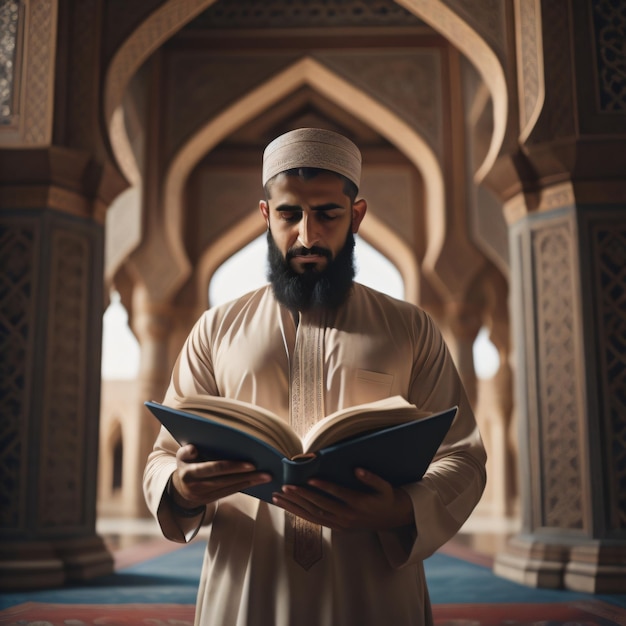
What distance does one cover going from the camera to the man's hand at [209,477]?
52.9 inches

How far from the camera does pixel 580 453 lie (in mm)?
4379

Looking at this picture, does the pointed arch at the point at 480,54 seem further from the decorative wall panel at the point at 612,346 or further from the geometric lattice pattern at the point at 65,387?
the geometric lattice pattern at the point at 65,387

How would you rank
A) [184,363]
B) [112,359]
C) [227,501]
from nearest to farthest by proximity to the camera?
[227,501] < [184,363] < [112,359]

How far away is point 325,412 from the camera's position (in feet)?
5.18

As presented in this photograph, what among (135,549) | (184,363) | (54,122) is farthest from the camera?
(135,549)

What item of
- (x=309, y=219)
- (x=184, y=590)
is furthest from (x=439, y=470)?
(x=184, y=590)

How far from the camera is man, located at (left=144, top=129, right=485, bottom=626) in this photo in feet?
4.66

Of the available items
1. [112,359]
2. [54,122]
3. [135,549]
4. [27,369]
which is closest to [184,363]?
[27,369]

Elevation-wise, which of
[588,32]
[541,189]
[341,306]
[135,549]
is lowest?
[135,549]

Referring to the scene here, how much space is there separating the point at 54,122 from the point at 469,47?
266 cm

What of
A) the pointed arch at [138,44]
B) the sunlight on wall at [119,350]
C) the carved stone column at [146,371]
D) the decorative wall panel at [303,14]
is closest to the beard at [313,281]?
the pointed arch at [138,44]

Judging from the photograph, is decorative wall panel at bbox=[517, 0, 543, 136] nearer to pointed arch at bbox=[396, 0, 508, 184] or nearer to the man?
pointed arch at bbox=[396, 0, 508, 184]

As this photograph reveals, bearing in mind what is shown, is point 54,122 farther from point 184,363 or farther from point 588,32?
point 184,363

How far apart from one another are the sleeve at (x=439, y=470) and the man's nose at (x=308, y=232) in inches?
12.2
